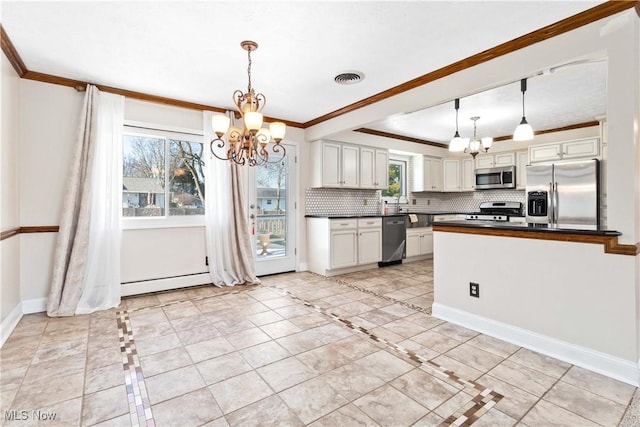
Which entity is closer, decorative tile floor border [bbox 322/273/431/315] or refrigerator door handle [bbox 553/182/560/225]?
decorative tile floor border [bbox 322/273/431/315]

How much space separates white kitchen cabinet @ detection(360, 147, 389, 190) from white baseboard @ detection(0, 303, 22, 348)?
15.5ft

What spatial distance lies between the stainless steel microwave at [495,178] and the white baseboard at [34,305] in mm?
7277

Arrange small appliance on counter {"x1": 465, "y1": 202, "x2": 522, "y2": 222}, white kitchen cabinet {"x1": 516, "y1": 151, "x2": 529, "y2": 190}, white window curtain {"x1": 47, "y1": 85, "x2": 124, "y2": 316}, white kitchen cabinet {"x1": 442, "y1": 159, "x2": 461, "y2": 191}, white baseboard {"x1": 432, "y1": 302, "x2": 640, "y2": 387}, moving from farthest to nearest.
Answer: white kitchen cabinet {"x1": 442, "y1": 159, "x2": 461, "y2": 191}, small appliance on counter {"x1": 465, "y1": 202, "x2": 522, "y2": 222}, white kitchen cabinet {"x1": 516, "y1": 151, "x2": 529, "y2": 190}, white window curtain {"x1": 47, "y1": 85, "x2": 124, "y2": 316}, white baseboard {"x1": 432, "y1": 302, "x2": 640, "y2": 387}

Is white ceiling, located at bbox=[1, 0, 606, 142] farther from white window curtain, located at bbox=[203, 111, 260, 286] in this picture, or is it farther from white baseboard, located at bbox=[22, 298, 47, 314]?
white baseboard, located at bbox=[22, 298, 47, 314]

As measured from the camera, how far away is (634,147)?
6.68 ft

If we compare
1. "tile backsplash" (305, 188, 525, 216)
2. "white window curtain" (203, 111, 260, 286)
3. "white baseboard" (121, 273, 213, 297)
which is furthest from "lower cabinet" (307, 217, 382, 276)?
"white baseboard" (121, 273, 213, 297)

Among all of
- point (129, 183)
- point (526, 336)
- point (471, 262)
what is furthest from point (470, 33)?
point (129, 183)

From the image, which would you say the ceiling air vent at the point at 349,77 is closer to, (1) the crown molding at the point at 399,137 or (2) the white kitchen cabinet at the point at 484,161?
(1) the crown molding at the point at 399,137

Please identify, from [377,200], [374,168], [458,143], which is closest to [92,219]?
[458,143]

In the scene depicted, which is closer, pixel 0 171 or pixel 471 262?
pixel 0 171

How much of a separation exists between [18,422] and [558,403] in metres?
2.95

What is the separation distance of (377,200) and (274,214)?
230cm

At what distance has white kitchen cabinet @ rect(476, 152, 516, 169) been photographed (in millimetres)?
6062

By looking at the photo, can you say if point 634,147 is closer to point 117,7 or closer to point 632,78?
point 632,78
